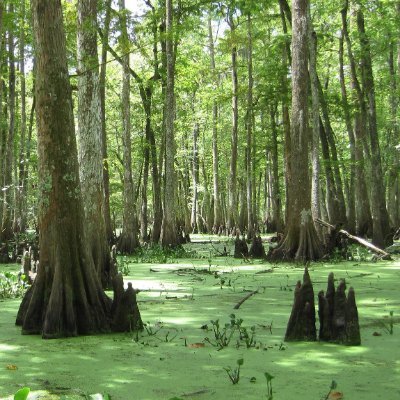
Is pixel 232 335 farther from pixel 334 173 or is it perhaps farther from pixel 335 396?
pixel 334 173

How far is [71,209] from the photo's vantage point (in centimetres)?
463

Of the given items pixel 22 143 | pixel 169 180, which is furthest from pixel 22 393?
pixel 22 143

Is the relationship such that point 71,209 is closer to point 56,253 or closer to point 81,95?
point 56,253

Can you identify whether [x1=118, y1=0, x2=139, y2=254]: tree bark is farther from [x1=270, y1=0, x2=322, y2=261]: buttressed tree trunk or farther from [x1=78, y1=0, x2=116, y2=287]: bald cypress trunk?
[x1=78, y1=0, x2=116, y2=287]: bald cypress trunk

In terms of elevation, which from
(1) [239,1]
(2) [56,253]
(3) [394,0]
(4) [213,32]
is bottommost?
(2) [56,253]

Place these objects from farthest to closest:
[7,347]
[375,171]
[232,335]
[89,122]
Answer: [375,171] → [89,122] → [232,335] → [7,347]

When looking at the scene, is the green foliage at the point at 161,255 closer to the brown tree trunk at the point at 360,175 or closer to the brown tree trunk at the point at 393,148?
the brown tree trunk at the point at 360,175

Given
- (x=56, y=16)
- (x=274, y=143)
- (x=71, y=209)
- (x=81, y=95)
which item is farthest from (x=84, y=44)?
(x=274, y=143)

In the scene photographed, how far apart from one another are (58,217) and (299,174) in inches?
243

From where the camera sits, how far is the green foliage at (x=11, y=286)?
253 inches

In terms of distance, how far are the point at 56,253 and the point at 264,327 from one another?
1.70m

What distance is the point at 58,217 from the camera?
456cm

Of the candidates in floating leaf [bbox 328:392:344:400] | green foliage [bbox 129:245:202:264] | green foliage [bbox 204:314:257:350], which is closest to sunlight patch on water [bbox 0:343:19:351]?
green foliage [bbox 204:314:257:350]

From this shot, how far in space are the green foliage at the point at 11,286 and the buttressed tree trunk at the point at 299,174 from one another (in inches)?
176
